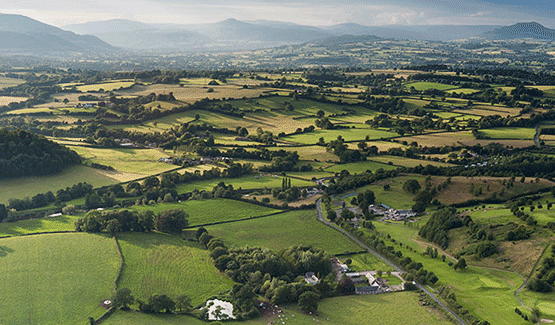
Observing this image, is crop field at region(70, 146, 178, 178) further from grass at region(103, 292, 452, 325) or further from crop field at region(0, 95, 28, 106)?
crop field at region(0, 95, 28, 106)

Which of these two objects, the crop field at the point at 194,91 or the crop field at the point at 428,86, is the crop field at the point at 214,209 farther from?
the crop field at the point at 428,86

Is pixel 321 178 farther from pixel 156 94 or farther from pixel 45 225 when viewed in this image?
pixel 156 94

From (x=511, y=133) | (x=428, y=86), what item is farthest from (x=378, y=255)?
(x=428, y=86)

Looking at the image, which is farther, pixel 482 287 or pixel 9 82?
pixel 9 82

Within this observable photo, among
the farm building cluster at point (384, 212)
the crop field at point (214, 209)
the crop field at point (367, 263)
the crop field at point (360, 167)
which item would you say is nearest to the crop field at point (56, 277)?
the crop field at point (214, 209)

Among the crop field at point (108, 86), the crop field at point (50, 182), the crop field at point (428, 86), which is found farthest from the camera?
the crop field at point (428, 86)

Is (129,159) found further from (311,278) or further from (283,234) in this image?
(311,278)


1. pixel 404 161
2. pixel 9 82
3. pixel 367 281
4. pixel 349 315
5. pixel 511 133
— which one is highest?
pixel 9 82
